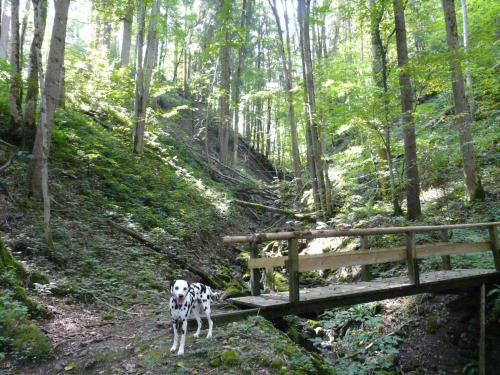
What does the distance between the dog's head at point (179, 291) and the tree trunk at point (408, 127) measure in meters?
9.68

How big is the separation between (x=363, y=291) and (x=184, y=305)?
3.30 m

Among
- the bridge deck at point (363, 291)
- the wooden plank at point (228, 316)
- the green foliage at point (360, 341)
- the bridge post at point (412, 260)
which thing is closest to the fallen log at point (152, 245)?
the green foliage at point (360, 341)

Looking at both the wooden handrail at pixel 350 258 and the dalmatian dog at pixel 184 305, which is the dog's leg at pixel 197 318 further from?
the wooden handrail at pixel 350 258

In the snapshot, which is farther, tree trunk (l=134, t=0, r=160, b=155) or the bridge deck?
tree trunk (l=134, t=0, r=160, b=155)

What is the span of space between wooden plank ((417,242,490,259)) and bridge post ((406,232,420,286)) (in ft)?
0.86

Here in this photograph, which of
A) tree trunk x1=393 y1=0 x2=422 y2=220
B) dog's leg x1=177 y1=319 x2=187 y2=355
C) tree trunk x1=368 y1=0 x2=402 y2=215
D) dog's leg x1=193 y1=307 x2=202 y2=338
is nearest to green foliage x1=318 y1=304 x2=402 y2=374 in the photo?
dog's leg x1=193 y1=307 x2=202 y2=338

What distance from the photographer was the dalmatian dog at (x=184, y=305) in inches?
181

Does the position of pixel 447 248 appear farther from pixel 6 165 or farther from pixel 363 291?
pixel 6 165

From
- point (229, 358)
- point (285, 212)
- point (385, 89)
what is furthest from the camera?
point (285, 212)

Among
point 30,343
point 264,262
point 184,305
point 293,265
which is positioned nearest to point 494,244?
point 293,265

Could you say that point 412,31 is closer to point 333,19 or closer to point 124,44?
point 333,19

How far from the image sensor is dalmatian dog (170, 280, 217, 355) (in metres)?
4.61

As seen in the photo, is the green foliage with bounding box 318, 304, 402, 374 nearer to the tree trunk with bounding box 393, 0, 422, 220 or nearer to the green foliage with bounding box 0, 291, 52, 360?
the green foliage with bounding box 0, 291, 52, 360

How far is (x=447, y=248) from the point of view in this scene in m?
8.28
